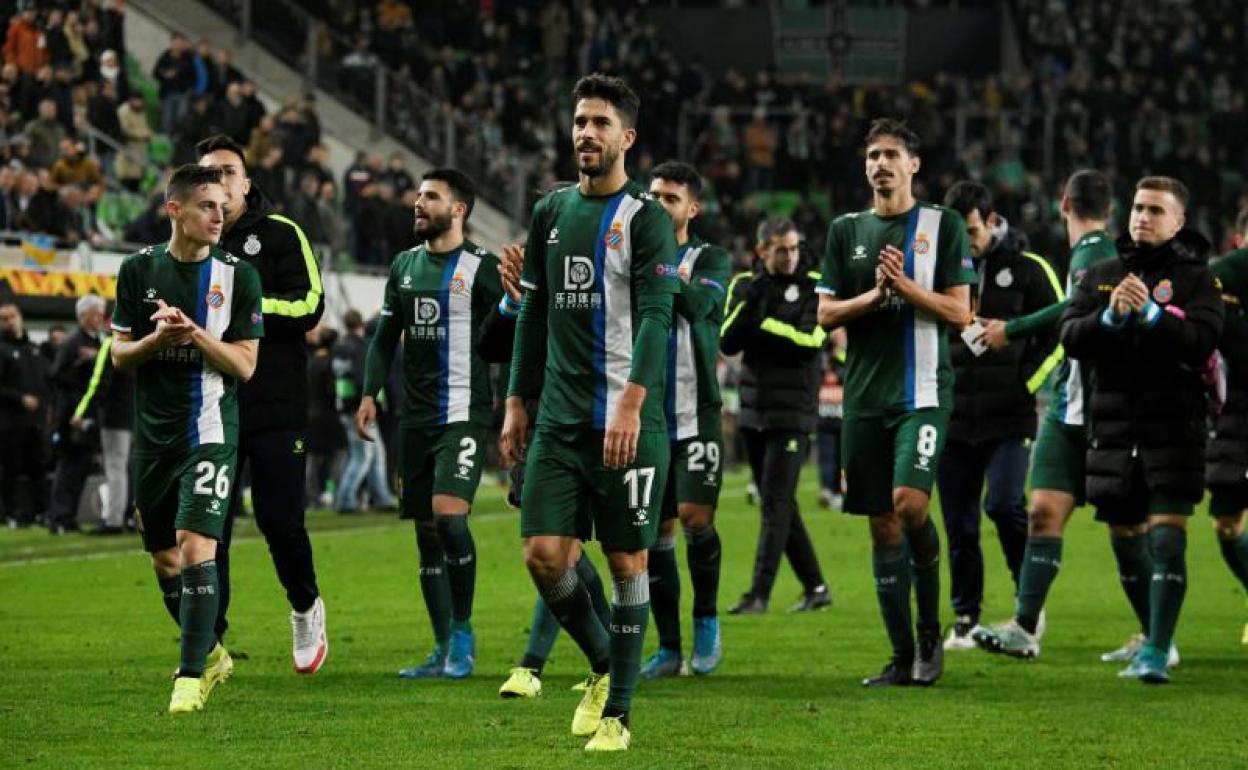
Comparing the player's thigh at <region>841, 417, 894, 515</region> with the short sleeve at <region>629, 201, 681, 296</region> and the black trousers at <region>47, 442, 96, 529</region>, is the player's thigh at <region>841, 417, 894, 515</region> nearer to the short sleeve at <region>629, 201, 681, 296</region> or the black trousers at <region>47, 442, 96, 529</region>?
the short sleeve at <region>629, 201, 681, 296</region>

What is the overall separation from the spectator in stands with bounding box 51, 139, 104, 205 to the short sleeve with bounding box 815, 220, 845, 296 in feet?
50.1

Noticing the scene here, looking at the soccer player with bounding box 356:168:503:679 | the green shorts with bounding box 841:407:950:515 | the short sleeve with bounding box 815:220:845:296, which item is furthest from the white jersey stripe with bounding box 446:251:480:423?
the green shorts with bounding box 841:407:950:515

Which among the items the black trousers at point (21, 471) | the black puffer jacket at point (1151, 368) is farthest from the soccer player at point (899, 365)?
the black trousers at point (21, 471)

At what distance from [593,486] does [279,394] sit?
2.57 metres

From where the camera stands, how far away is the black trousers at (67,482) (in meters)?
21.3

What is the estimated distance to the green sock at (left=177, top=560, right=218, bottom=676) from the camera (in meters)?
9.60

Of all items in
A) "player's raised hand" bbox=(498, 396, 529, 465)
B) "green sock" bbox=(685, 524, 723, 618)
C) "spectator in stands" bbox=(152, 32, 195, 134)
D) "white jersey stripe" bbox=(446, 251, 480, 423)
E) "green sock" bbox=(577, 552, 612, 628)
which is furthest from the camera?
"spectator in stands" bbox=(152, 32, 195, 134)

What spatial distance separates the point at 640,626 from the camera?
857 cm

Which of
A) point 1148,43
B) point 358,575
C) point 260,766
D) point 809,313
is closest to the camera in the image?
point 260,766

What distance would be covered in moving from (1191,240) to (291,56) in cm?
2545

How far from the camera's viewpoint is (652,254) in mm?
8445

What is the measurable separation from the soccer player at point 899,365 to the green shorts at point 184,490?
2.82 meters

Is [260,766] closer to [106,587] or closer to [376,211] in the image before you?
[106,587]

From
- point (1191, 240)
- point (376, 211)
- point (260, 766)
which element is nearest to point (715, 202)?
point (376, 211)
